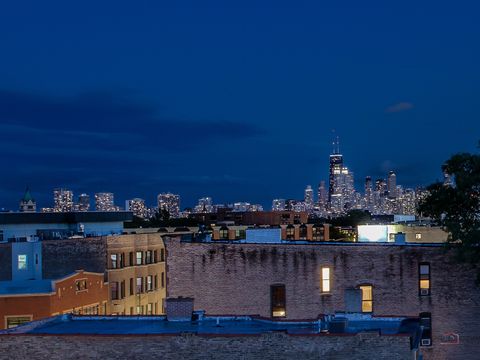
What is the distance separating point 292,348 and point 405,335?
4.02m

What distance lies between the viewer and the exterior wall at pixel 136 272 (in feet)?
224

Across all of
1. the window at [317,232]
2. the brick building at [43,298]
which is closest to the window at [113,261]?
the brick building at [43,298]

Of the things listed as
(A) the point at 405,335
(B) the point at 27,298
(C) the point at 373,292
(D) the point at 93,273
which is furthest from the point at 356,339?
(D) the point at 93,273

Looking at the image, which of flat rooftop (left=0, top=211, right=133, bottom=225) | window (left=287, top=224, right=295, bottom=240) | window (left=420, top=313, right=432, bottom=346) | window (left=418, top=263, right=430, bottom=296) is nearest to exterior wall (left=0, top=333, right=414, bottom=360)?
window (left=420, top=313, right=432, bottom=346)

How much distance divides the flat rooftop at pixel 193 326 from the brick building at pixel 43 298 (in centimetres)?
1975

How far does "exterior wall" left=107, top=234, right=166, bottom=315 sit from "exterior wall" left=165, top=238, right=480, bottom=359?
2506 centimetres

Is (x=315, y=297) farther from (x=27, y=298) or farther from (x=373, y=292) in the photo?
(x=27, y=298)

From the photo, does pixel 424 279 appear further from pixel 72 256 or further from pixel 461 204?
pixel 72 256

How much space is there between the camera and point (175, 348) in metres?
25.8

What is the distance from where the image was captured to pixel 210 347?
84.3 ft

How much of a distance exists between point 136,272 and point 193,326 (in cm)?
4462

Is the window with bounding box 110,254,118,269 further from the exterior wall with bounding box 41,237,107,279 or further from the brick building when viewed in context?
the brick building

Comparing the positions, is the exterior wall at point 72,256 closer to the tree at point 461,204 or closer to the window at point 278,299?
the window at point 278,299

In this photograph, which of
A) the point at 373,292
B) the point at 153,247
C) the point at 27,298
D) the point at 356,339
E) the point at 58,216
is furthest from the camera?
the point at 58,216
